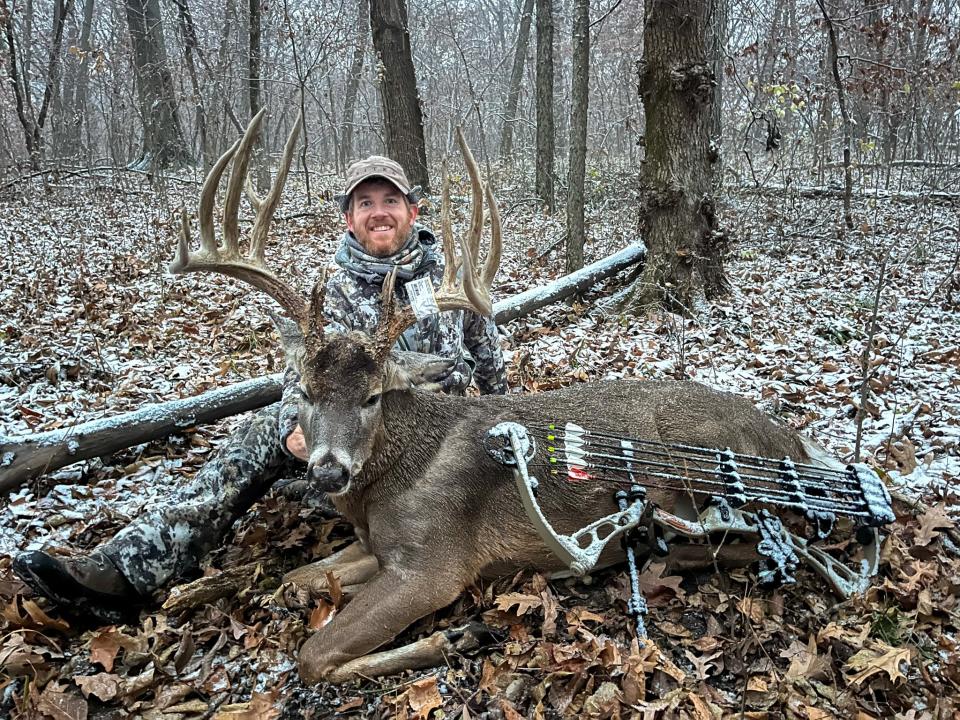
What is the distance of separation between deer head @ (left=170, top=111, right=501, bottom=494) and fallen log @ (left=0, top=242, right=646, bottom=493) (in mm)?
2002

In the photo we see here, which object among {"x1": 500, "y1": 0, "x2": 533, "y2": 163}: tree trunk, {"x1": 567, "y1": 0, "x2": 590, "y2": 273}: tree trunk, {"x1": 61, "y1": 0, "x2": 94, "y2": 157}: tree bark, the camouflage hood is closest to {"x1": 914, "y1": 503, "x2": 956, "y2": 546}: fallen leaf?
the camouflage hood

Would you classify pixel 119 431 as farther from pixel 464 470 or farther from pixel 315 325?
pixel 464 470

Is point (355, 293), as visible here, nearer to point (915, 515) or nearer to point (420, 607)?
point (420, 607)

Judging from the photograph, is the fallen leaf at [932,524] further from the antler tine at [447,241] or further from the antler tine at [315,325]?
the antler tine at [315,325]

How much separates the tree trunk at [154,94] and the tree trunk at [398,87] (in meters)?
4.63

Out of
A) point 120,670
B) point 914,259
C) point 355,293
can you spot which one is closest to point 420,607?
point 120,670

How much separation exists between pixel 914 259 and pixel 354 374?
887 centimetres

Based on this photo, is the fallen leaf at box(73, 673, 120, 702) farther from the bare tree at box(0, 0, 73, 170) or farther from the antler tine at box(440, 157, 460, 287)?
the bare tree at box(0, 0, 73, 170)

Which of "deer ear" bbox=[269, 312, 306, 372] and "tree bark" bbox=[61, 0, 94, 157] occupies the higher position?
"tree bark" bbox=[61, 0, 94, 157]

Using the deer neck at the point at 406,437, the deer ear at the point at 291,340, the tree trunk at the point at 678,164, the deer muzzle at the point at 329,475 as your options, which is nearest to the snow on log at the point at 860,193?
the tree trunk at the point at 678,164

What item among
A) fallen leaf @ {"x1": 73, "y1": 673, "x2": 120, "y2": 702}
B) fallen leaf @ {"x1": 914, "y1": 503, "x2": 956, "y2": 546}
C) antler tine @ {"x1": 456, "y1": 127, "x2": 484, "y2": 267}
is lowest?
fallen leaf @ {"x1": 73, "y1": 673, "x2": 120, "y2": 702}

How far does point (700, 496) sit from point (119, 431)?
13.9ft

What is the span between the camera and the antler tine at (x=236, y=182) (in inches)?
143

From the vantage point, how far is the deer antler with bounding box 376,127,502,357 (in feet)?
12.2
